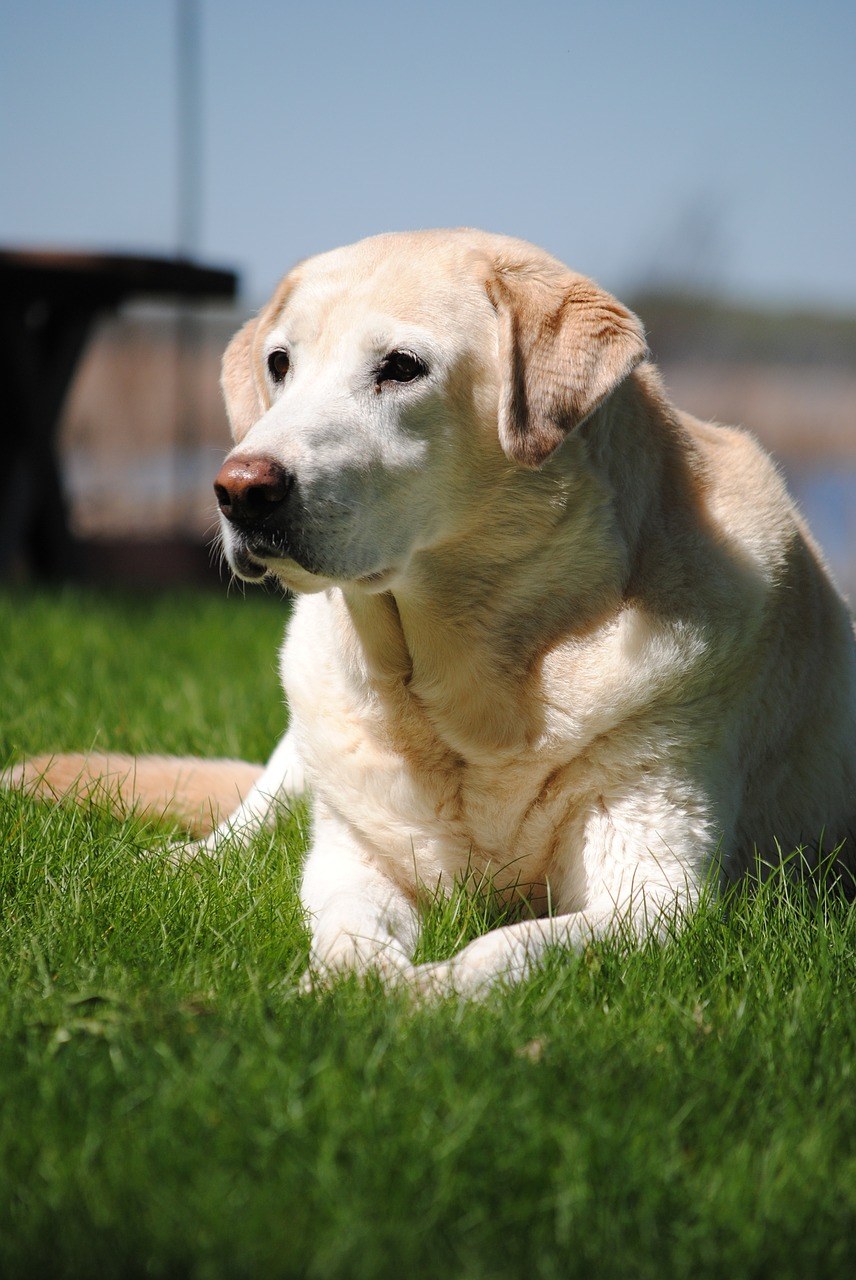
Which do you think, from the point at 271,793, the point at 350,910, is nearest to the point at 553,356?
the point at 350,910

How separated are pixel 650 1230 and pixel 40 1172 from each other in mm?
721

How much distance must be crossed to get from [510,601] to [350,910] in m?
0.70

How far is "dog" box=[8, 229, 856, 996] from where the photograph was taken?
2498 millimetres

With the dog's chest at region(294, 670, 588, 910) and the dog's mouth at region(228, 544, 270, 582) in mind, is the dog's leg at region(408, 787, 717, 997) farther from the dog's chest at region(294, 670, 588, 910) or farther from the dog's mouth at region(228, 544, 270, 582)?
the dog's mouth at region(228, 544, 270, 582)

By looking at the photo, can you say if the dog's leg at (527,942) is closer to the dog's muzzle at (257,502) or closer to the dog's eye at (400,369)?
the dog's muzzle at (257,502)

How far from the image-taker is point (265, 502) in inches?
93.5

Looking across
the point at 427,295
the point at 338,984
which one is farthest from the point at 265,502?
the point at 338,984

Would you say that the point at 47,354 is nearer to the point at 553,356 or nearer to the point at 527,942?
the point at 553,356

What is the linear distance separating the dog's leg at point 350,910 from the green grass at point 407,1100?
63mm

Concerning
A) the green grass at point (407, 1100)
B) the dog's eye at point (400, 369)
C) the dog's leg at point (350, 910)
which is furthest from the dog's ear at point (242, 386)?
the green grass at point (407, 1100)

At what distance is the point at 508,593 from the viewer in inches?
104

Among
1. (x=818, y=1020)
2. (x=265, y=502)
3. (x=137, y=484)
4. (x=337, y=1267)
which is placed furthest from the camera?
(x=137, y=484)

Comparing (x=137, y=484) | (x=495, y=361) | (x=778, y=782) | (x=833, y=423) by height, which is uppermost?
(x=495, y=361)

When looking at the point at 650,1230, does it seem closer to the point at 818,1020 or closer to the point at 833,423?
the point at 818,1020
